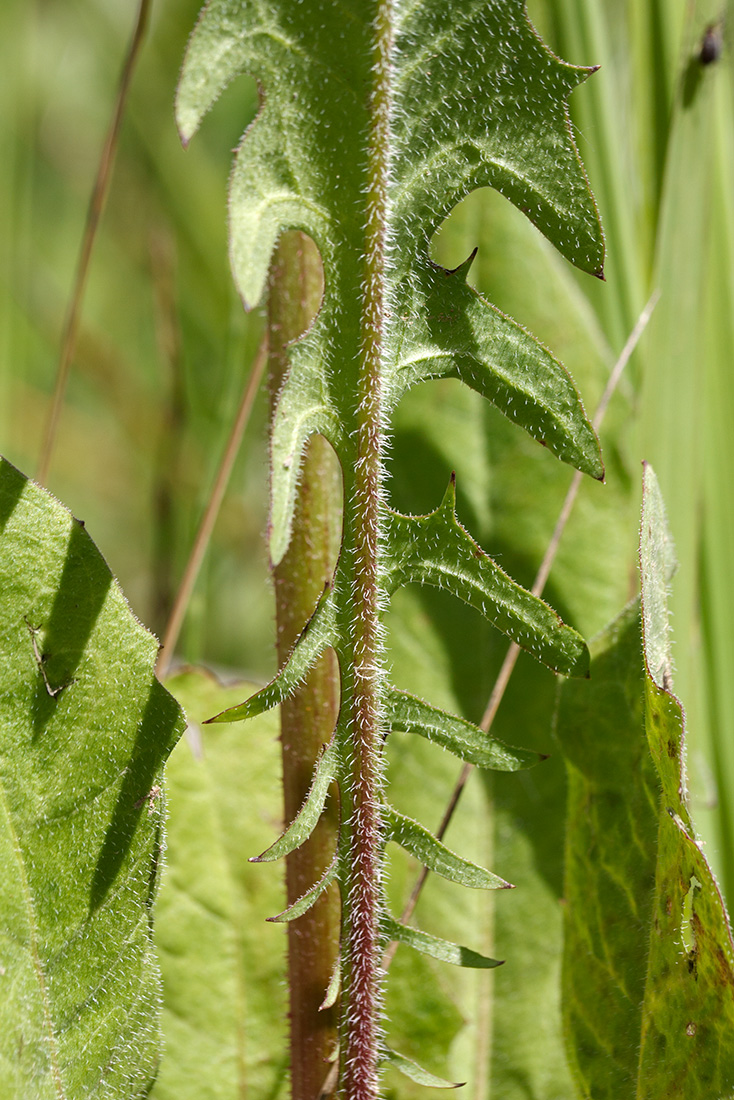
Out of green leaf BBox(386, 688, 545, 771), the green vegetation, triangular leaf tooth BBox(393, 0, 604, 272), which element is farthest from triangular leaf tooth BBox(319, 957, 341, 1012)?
triangular leaf tooth BBox(393, 0, 604, 272)

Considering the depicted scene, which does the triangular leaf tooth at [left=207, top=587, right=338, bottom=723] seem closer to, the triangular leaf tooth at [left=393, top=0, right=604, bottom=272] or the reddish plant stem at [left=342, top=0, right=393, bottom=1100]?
the reddish plant stem at [left=342, top=0, right=393, bottom=1100]

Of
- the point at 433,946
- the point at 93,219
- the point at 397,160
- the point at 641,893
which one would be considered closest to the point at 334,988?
the point at 433,946

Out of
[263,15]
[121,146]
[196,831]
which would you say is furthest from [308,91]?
[121,146]

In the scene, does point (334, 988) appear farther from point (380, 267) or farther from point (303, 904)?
point (380, 267)

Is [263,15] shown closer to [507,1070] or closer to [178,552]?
[507,1070]

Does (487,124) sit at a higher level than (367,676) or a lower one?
higher

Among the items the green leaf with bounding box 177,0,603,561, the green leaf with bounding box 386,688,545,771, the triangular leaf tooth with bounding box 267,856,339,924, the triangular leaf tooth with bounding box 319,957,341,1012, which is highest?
the green leaf with bounding box 177,0,603,561

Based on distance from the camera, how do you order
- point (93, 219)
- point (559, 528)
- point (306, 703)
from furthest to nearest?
point (93, 219) < point (559, 528) < point (306, 703)
